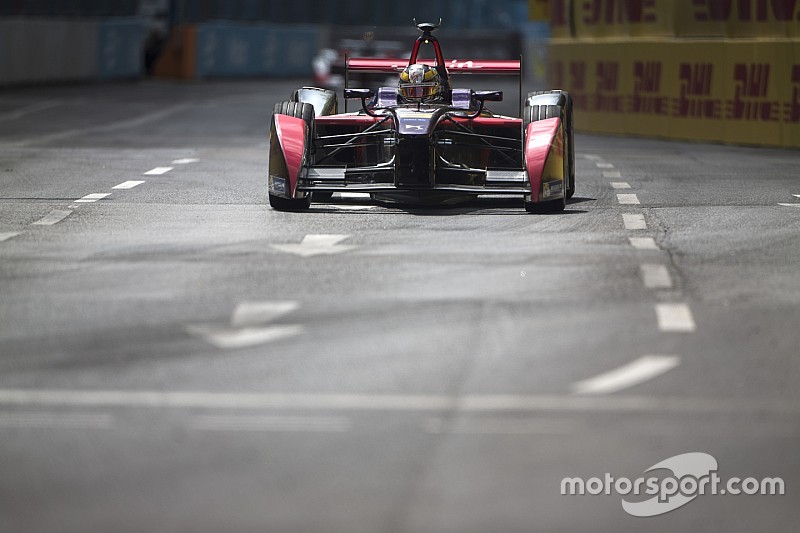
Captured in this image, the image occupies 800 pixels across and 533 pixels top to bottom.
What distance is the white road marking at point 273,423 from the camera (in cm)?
579

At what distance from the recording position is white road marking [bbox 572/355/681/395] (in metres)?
6.38

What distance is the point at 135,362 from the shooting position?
6.83 m

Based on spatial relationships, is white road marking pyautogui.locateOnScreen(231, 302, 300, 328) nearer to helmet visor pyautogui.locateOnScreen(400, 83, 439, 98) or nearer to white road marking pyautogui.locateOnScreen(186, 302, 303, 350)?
white road marking pyautogui.locateOnScreen(186, 302, 303, 350)

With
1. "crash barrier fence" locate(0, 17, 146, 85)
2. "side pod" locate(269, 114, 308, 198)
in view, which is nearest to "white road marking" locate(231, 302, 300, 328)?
"side pod" locate(269, 114, 308, 198)

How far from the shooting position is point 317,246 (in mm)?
10422

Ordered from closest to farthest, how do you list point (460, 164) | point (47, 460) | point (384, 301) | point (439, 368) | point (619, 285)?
point (47, 460), point (439, 368), point (384, 301), point (619, 285), point (460, 164)

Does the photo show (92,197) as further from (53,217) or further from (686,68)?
(686,68)

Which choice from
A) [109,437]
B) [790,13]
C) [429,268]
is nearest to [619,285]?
[429,268]

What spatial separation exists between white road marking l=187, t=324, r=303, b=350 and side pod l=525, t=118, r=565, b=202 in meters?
5.09

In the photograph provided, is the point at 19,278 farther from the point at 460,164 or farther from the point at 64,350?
the point at 460,164

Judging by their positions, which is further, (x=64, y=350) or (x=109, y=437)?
(x=64, y=350)

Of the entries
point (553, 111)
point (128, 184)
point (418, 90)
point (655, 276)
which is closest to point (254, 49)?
point (128, 184)

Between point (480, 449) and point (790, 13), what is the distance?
56.2 ft

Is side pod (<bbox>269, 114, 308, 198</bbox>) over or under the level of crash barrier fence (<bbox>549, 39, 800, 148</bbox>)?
over
